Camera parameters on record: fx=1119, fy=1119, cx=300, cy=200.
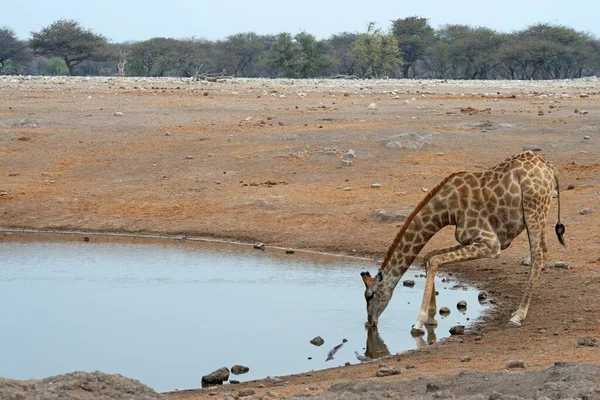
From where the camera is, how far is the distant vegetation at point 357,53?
219ft

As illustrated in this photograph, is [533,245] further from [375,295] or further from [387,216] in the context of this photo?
[387,216]

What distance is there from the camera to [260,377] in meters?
9.39

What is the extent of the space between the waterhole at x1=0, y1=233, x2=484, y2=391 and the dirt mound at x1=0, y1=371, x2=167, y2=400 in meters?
1.69

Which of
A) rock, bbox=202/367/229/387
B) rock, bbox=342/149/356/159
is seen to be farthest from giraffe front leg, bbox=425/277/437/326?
rock, bbox=342/149/356/159

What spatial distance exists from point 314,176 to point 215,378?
11.2 meters

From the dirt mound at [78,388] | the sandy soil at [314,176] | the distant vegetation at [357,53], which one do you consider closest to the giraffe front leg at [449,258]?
the sandy soil at [314,176]

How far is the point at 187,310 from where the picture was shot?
12.0 metres

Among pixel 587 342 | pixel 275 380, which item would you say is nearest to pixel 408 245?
pixel 587 342

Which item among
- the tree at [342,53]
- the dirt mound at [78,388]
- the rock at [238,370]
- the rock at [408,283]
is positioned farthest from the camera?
the tree at [342,53]

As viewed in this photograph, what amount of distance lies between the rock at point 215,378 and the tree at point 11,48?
66.7 m

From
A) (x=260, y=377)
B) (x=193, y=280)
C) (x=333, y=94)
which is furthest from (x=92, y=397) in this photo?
(x=333, y=94)

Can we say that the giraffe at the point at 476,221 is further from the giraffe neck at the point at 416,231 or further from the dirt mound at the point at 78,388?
the dirt mound at the point at 78,388

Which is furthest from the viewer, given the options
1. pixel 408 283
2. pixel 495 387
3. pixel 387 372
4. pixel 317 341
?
pixel 408 283

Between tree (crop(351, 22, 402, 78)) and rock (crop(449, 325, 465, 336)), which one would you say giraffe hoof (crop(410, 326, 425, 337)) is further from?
tree (crop(351, 22, 402, 78))
